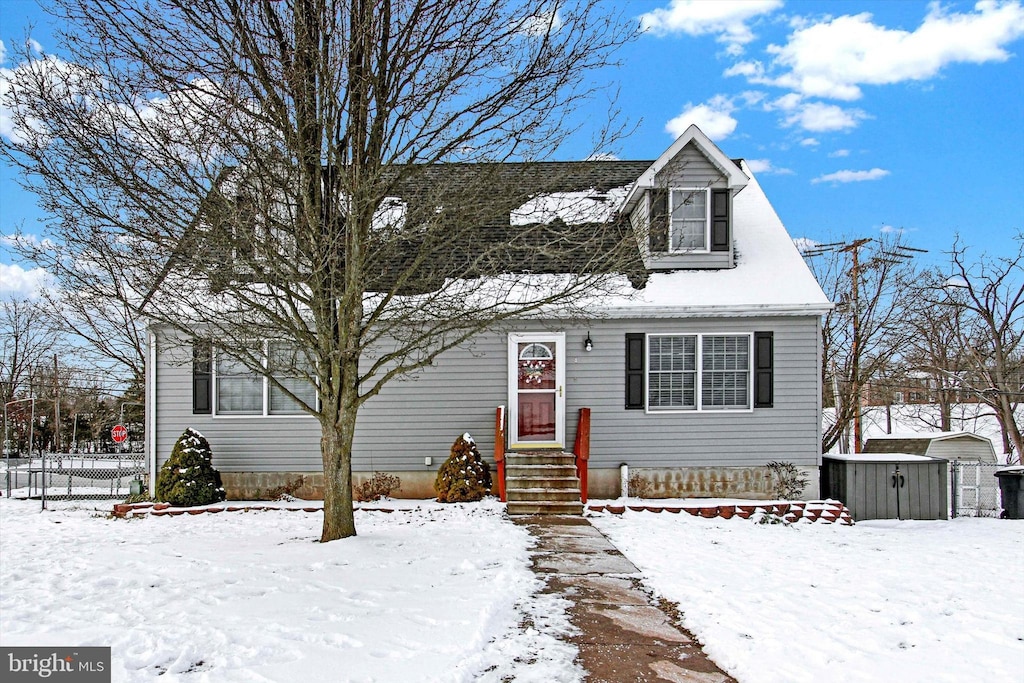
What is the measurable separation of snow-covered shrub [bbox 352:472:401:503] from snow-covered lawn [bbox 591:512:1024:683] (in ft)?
11.6

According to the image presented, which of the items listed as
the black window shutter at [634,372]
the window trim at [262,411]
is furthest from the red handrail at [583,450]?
the window trim at [262,411]

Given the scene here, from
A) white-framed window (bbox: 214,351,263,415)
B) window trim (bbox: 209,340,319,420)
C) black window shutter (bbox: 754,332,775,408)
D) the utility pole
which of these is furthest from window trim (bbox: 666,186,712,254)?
white-framed window (bbox: 214,351,263,415)

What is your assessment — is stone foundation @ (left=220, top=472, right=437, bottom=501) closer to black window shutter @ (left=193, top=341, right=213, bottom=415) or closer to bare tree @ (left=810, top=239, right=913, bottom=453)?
black window shutter @ (left=193, top=341, right=213, bottom=415)

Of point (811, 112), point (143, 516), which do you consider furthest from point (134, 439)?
point (811, 112)

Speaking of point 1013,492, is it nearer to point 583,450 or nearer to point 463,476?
point 583,450

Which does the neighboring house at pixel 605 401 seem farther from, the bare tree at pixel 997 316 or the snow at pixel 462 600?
the bare tree at pixel 997 316

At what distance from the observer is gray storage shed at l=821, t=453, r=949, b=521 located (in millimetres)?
10867

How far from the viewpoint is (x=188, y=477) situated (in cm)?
1057

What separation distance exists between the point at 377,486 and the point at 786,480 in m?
6.70

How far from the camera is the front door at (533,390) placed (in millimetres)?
11195

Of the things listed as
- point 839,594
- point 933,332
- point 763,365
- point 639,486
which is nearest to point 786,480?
point 763,365

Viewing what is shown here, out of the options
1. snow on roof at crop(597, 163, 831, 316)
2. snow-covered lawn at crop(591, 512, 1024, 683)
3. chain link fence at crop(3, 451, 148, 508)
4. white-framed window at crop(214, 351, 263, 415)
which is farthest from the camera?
chain link fence at crop(3, 451, 148, 508)

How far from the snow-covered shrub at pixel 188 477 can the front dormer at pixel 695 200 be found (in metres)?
7.94

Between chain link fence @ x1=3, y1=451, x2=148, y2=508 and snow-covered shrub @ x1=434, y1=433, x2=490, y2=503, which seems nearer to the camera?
snow-covered shrub @ x1=434, y1=433, x2=490, y2=503
